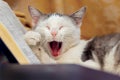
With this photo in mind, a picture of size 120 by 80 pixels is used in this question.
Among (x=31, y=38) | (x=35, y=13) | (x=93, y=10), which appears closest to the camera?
(x=31, y=38)

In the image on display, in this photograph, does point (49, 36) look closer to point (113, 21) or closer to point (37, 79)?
point (113, 21)

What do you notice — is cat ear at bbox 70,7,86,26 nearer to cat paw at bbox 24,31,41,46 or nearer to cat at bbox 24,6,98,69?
cat at bbox 24,6,98,69

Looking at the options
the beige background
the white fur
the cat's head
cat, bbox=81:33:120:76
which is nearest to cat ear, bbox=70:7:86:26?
the cat's head

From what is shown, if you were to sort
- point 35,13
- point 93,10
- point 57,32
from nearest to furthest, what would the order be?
1. point 57,32
2. point 35,13
3. point 93,10

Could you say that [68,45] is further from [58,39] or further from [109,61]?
[109,61]

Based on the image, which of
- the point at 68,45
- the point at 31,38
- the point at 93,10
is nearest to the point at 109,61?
the point at 68,45

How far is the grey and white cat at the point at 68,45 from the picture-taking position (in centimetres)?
120

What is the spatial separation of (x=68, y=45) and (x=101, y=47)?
16cm

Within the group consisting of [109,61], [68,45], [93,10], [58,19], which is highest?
[93,10]

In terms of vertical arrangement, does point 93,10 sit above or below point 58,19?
above

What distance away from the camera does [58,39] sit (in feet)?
4.12

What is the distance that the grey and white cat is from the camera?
3.94 ft

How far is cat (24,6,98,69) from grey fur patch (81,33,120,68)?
0.03 metres

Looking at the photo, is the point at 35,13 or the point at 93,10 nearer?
the point at 35,13
